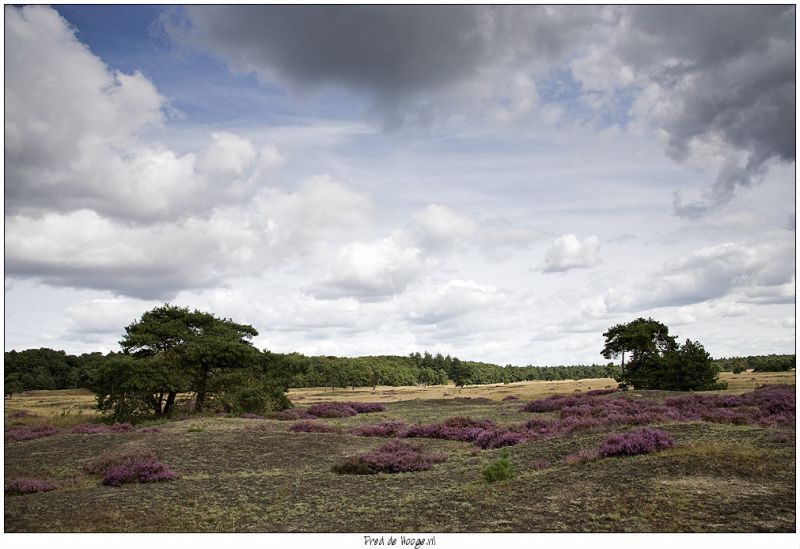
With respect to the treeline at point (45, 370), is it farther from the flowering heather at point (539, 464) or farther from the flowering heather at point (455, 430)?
the flowering heather at point (539, 464)

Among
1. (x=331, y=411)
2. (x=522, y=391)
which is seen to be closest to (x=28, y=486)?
(x=331, y=411)

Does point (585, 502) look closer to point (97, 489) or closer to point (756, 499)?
point (756, 499)

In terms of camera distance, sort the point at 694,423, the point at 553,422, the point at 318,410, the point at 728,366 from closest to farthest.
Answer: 1. the point at 694,423
2. the point at 553,422
3. the point at 318,410
4. the point at 728,366

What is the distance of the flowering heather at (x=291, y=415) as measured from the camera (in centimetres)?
3782

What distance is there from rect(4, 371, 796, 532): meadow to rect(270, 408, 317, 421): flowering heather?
14.5 metres

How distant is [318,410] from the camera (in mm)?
42281

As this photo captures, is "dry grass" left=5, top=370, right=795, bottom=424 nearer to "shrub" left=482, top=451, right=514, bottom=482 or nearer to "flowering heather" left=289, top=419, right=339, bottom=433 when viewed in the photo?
"flowering heather" left=289, top=419, right=339, bottom=433

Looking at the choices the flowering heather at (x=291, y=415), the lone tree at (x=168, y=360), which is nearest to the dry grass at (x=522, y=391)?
the flowering heather at (x=291, y=415)

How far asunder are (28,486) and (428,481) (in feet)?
39.1

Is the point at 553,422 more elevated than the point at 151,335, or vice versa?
the point at 151,335

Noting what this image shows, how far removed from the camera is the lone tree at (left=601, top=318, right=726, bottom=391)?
47.5 m

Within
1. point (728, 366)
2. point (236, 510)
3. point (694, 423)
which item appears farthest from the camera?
point (728, 366)

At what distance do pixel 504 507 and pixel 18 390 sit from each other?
5169 inches
